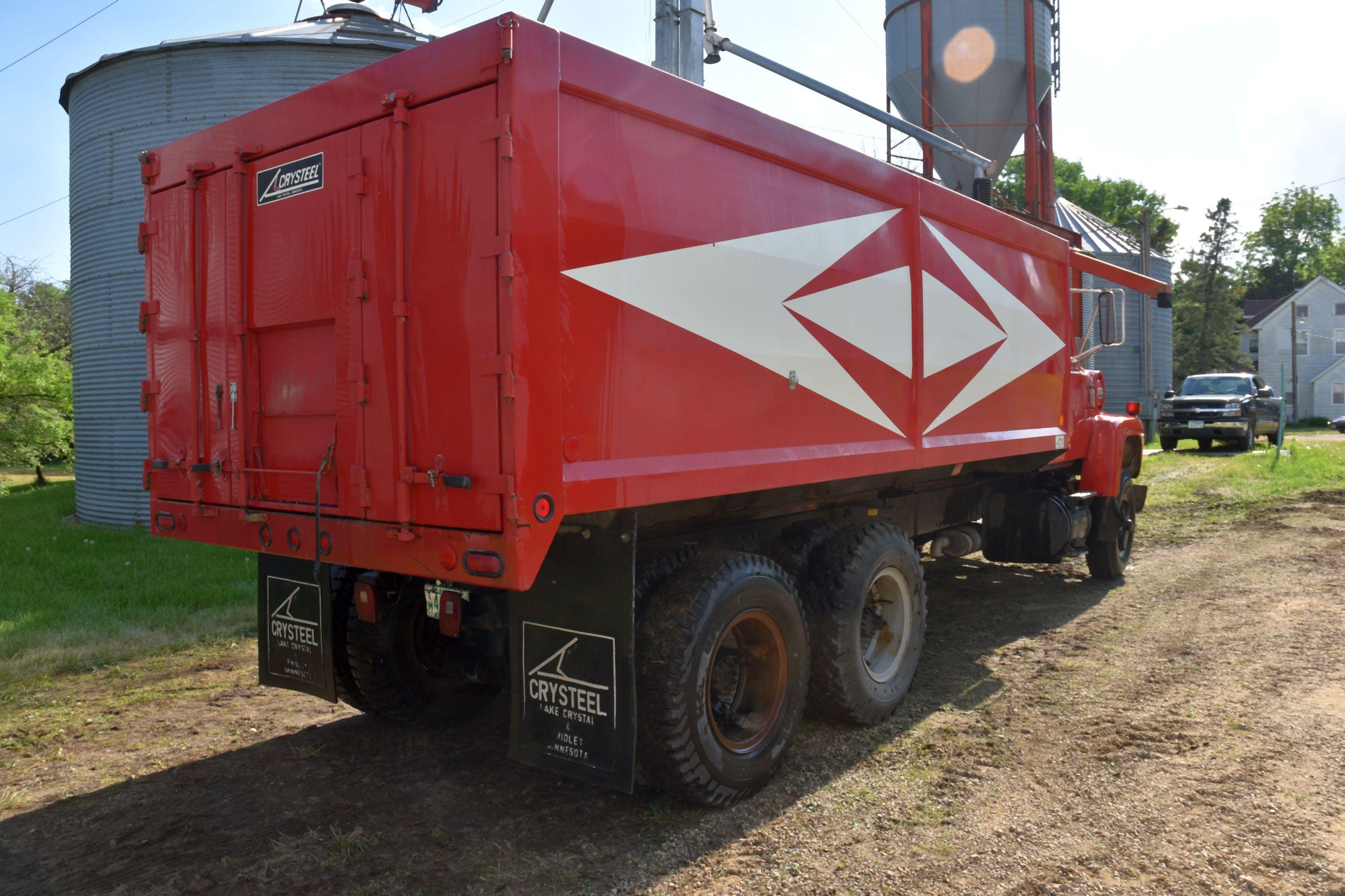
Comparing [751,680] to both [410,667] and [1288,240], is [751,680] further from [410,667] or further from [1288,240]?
[1288,240]

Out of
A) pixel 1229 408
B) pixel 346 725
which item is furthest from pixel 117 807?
pixel 1229 408

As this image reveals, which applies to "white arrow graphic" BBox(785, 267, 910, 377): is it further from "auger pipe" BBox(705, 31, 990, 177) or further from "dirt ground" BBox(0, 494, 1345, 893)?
"auger pipe" BBox(705, 31, 990, 177)

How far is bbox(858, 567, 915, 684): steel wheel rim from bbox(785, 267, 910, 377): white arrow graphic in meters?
1.23

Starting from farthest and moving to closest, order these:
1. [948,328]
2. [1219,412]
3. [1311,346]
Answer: [1311,346], [1219,412], [948,328]

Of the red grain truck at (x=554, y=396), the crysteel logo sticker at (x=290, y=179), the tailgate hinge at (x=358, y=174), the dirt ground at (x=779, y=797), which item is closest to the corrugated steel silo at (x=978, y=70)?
the dirt ground at (x=779, y=797)

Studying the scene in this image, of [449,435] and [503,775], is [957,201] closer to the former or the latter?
[449,435]

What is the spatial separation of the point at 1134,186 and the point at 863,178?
247 feet

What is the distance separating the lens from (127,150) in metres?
12.7

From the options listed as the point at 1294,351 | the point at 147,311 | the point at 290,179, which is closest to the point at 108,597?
the point at 147,311

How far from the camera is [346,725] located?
5.14m

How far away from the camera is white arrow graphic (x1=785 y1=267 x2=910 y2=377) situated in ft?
15.1

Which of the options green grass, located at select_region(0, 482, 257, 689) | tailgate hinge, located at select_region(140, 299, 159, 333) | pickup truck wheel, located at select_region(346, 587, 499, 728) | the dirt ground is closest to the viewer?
the dirt ground

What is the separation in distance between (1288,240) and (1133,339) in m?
61.3

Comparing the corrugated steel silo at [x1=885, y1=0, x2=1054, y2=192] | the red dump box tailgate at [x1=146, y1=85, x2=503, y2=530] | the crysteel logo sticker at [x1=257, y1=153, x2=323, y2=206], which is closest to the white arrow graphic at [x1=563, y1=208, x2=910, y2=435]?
the red dump box tailgate at [x1=146, y1=85, x2=503, y2=530]
